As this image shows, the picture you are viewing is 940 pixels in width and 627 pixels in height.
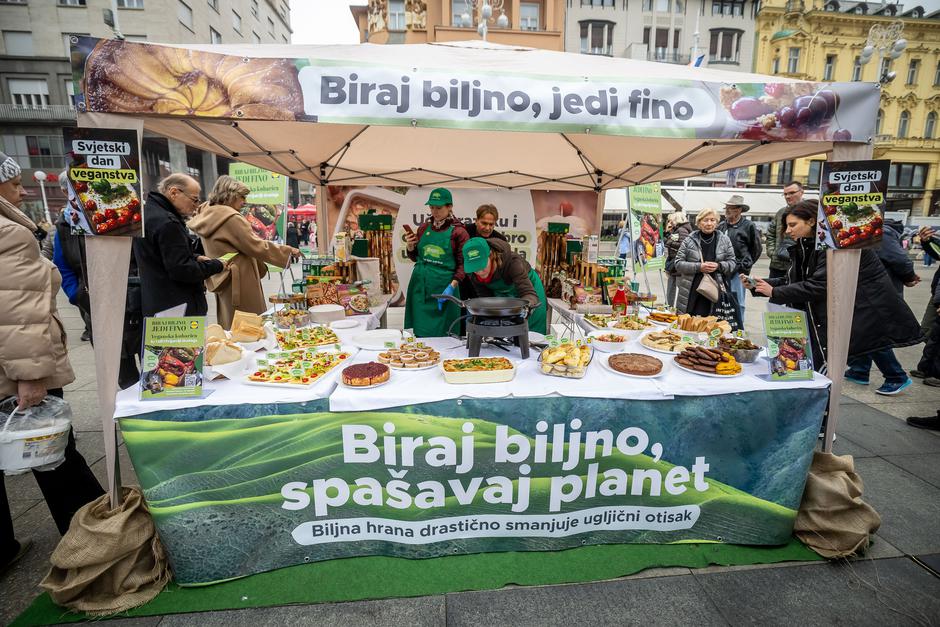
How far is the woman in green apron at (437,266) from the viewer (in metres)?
3.69

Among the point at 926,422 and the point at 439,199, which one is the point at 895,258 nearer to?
the point at 926,422

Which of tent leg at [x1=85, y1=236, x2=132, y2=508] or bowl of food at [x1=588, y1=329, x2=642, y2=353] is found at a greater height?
tent leg at [x1=85, y1=236, x2=132, y2=508]

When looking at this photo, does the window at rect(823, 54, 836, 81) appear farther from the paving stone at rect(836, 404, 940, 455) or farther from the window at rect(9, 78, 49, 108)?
the window at rect(9, 78, 49, 108)

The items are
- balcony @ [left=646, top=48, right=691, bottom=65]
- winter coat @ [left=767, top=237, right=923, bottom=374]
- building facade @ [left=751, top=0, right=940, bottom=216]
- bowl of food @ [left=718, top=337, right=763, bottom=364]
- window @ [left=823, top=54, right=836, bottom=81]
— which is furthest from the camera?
window @ [left=823, top=54, right=836, bottom=81]

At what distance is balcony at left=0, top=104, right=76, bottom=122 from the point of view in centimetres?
2359

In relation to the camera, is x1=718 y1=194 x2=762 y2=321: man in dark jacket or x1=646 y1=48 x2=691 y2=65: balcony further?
x1=646 y1=48 x2=691 y2=65: balcony

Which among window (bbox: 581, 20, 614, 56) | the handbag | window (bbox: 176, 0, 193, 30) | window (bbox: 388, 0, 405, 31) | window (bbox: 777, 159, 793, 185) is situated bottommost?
the handbag

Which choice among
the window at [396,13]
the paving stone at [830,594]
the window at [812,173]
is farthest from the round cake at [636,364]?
the window at [812,173]

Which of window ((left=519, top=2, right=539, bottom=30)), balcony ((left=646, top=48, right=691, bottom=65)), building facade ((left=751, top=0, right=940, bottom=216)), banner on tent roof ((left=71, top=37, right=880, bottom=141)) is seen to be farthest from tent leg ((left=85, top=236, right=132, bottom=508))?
building facade ((left=751, top=0, right=940, bottom=216))

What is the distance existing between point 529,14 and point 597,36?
10.5 meters

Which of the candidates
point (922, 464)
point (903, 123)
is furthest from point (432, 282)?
point (903, 123)

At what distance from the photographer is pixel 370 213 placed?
209 inches

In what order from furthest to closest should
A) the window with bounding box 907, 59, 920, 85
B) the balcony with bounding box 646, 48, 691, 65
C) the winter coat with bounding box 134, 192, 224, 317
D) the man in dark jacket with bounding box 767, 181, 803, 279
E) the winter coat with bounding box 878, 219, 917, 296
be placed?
1. the window with bounding box 907, 59, 920, 85
2. the balcony with bounding box 646, 48, 691, 65
3. the man in dark jacket with bounding box 767, 181, 803, 279
4. the winter coat with bounding box 878, 219, 917, 296
5. the winter coat with bounding box 134, 192, 224, 317

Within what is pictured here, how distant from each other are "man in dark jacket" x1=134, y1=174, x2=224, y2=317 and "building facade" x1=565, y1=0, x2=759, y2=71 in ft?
94.7
